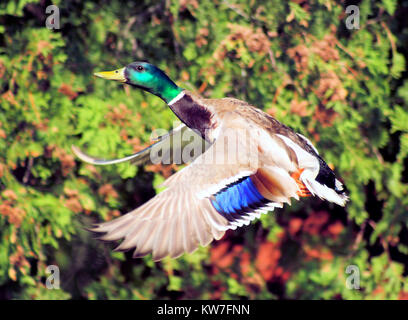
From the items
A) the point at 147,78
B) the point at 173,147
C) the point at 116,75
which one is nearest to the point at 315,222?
the point at 173,147

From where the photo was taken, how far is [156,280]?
209 inches

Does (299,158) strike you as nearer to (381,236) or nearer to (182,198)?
(182,198)

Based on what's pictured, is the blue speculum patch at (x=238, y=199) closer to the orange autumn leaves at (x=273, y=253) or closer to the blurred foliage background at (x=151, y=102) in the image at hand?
the blurred foliage background at (x=151, y=102)

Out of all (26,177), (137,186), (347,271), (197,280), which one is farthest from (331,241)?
(26,177)

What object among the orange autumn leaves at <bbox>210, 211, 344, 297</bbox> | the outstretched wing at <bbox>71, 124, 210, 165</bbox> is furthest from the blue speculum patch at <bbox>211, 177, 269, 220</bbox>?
the orange autumn leaves at <bbox>210, 211, 344, 297</bbox>

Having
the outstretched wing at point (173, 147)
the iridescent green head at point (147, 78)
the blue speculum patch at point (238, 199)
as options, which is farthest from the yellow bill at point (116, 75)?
the blue speculum patch at point (238, 199)

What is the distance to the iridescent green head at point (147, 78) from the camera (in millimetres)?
3949

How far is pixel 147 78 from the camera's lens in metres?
4.04

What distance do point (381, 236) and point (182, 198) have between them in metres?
2.30

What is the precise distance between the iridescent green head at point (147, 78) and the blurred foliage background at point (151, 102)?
26 centimetres

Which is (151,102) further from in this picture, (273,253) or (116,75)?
(273,253)

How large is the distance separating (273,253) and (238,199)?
223cm

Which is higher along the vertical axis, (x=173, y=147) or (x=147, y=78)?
(x=147, y=78)

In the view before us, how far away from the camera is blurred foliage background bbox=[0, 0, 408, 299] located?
4250mm
